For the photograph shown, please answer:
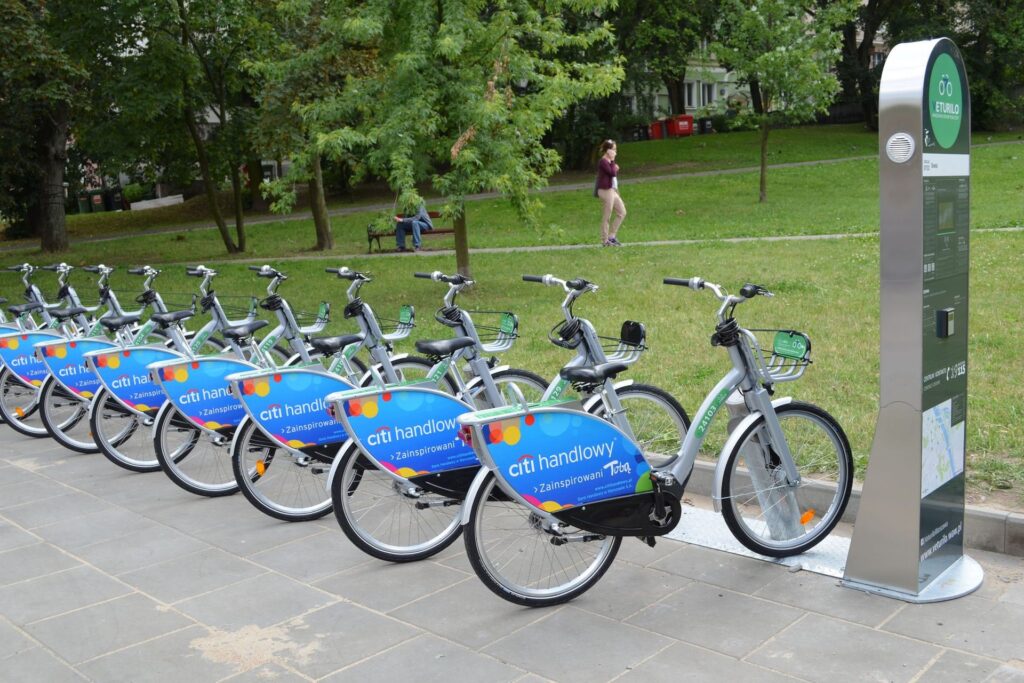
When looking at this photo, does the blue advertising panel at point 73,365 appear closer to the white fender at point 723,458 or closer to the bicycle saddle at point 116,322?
the bicycle saddle at point 116,322

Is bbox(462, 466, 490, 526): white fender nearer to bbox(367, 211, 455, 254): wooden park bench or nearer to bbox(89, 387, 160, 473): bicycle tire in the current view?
bbox(89, 387, 160, 473): bicycle tire

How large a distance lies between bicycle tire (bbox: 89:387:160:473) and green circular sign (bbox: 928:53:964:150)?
5.06m

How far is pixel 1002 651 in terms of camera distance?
3.79 m

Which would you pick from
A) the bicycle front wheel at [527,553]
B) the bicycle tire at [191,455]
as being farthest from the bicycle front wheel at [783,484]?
the bicycle tire at [191,455]

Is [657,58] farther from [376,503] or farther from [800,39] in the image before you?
[376,503]

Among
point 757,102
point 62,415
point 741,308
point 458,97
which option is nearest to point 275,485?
point 62,415

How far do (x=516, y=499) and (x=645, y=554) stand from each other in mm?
1048

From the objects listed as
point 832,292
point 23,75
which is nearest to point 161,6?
point 23,75

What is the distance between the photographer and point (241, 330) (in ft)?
21.2

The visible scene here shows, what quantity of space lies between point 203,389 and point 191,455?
0.58 meters

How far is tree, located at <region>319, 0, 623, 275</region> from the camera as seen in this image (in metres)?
11.5

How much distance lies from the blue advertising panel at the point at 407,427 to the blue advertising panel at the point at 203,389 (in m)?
1.60

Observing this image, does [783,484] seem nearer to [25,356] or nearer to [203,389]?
[203,389]

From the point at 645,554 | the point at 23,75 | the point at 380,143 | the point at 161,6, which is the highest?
the point at 161,6
